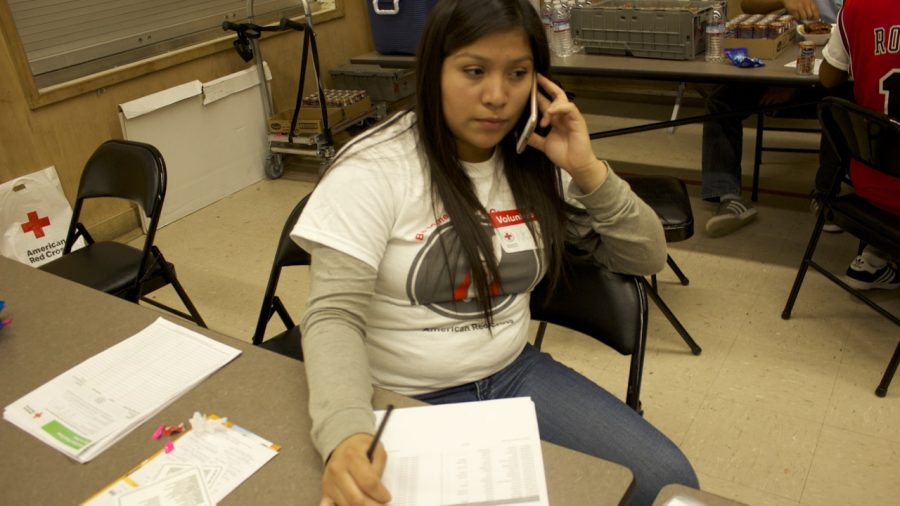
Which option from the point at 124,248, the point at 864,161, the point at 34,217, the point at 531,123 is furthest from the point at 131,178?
the point at 864,161

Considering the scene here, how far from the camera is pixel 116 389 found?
1.17m

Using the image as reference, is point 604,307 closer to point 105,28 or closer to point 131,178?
point 131,178

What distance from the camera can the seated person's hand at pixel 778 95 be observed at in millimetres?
2953

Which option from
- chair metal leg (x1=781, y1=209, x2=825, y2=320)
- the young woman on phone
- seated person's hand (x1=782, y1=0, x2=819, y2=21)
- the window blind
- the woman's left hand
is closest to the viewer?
the young woman on phone

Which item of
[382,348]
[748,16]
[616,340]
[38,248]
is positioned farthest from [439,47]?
[38,248]

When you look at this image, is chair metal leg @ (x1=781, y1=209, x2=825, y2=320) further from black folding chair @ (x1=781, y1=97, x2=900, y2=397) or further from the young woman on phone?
the young woman on phone

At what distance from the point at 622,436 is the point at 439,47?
2.33 ft

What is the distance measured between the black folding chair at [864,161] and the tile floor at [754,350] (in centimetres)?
18

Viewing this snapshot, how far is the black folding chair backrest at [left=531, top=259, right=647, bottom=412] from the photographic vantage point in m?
1.41

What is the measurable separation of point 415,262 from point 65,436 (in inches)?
22.8

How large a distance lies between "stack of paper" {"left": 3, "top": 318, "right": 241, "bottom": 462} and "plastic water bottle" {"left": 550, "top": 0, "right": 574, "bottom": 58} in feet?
6.70

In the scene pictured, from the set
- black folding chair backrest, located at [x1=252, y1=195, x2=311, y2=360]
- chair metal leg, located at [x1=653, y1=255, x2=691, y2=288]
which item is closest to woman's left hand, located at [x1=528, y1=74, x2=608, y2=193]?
black folding chair backrest, located at [x1=252, y1=195, x2=311, y2=360]

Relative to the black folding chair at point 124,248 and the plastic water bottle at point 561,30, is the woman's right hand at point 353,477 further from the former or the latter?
the plastic water bottle at point 561,30

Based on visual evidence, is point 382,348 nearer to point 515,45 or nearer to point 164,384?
point 164,384
